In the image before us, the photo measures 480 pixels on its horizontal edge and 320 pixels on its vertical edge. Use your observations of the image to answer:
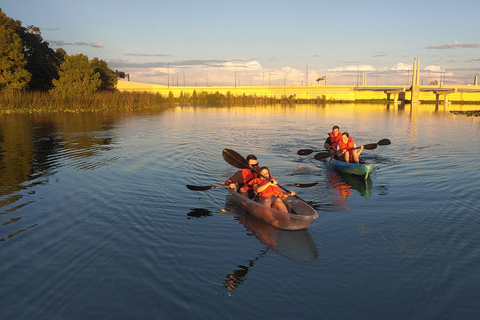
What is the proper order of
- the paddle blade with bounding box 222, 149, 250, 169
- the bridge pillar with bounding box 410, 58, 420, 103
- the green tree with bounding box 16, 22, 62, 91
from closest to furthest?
the paddle blade with bounding box 222, 149, 250, 169 → the green tree with bounding box 16, 22, 62, 91 → the bridge pillar with bounding box 410, 58, 420, 103

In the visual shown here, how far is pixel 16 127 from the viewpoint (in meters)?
28.3

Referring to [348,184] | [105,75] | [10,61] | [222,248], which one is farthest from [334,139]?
[105,75]

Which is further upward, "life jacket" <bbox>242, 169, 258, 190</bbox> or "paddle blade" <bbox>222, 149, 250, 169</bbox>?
"paddle blade" <bbox>222, 149, 250, 169</bbox>

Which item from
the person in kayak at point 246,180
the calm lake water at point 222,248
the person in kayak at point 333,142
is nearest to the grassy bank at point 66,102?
the calm lake water at point 222,248

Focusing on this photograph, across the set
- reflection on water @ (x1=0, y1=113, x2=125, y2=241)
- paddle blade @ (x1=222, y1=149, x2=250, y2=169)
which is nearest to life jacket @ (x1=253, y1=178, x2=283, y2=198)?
paddle blade @ (x1=222, y1=149, x2=250, y2=169)

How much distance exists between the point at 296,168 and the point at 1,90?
46239 millimetres

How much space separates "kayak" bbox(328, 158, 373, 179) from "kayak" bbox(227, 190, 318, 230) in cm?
500

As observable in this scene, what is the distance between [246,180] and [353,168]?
5072 millimetres

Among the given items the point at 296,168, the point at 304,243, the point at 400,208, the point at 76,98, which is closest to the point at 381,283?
the point at 304,243

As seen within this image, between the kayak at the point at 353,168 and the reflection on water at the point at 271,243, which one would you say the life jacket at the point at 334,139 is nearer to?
the kayak at the point at 353,168

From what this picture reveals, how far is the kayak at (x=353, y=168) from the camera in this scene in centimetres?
1276

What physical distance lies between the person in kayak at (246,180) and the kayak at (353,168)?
4671mm

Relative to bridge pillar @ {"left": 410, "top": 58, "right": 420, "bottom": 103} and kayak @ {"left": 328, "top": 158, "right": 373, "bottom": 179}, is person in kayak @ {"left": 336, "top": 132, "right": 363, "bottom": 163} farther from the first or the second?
bridge pillar @ {"left": 410, "top": 58, "right": 420, "bottom": 103}

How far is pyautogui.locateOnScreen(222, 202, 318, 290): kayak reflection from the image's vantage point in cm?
621
